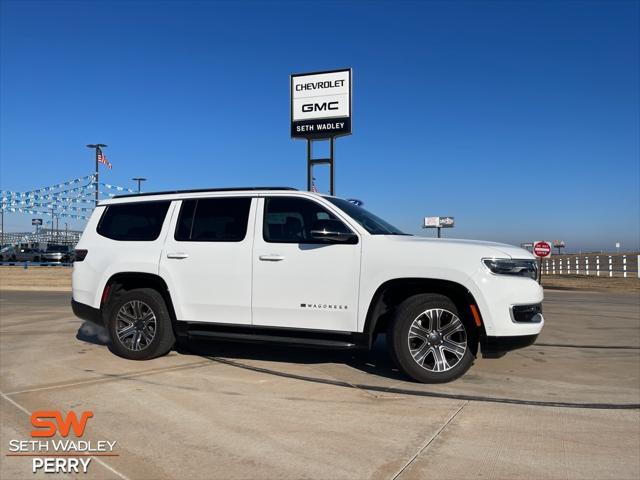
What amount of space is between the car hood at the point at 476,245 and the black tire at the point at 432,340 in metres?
0.53

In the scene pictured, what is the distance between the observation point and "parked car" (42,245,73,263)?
4716 cm

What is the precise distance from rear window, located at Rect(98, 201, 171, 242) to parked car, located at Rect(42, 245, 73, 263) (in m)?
45.2

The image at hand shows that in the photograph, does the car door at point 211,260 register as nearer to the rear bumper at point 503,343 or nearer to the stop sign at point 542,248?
the rear bumper at point 503,343

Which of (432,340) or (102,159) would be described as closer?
(432,340)

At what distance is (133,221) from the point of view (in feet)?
21.6

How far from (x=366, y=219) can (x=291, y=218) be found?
861 mm

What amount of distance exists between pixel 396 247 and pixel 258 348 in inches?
110

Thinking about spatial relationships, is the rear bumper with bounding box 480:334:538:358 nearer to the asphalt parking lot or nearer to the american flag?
the asphalt parking lot

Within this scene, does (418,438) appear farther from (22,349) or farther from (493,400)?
(22,349)

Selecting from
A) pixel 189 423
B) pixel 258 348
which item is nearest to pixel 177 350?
pixel 258 348

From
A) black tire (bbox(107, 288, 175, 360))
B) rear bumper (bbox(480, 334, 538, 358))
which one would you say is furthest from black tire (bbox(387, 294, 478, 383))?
black tire (bbox(107, 288, 175, 360))

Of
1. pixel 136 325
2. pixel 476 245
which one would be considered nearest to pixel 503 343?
pixel 476 245

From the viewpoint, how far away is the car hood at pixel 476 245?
5.09m

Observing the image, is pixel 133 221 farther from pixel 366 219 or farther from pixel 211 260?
pixel 366 219
